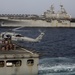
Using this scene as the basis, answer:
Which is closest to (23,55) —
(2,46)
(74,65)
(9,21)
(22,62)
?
(22,62)

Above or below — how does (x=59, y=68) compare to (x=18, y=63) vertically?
below

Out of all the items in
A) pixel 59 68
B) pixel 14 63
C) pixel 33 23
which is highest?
pixel 14 63

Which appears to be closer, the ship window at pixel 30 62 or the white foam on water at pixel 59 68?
the ship window at pixel 30 62

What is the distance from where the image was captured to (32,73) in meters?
31.4

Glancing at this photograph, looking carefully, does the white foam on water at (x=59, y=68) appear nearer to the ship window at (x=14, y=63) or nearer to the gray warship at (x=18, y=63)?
the gray warship at (x=18, y=63)

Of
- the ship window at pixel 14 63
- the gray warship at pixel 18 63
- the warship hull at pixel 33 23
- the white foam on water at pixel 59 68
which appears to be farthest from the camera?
the warship hull at pixel 33 23

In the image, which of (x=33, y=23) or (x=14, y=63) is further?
(x=33, y=23)

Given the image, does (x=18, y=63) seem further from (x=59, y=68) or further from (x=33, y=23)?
(x=33, y=23)

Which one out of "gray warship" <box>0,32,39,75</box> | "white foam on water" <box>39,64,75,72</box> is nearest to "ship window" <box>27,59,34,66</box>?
"gray warship" <box>0,32,39,75</box>

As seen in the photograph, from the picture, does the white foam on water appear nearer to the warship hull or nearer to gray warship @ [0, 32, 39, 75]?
gray warship @ [0, 32, 39, 75]

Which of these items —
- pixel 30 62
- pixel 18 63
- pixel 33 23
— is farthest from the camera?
pixel 33 23

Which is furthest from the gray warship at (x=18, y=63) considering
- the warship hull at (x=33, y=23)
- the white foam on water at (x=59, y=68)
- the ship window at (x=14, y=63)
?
the warship hull at (x=33, y=23)

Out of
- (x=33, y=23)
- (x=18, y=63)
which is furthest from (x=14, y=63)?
(x=33, y=23)

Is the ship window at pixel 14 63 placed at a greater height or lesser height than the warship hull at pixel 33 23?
greater
